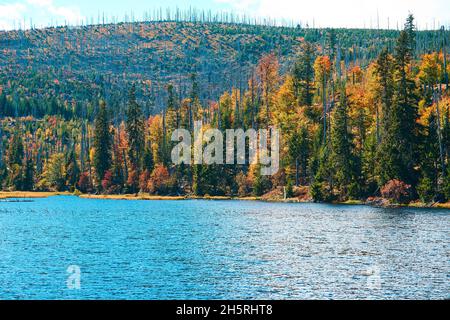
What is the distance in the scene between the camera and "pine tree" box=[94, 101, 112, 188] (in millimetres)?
150250

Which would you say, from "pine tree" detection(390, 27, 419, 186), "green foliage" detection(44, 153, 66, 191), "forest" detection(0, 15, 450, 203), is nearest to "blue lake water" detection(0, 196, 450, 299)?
"pine tree" detection(390, 27, 419, 186)

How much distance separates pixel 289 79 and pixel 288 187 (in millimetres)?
34734

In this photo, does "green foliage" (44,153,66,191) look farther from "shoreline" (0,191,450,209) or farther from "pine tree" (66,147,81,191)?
"shoreline" (0,191,450,209)

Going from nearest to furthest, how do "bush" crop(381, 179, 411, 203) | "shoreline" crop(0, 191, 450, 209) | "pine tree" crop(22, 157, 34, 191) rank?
"shoreline" crop(0, 191, 450, 209) < "bush" crop(381, 179, 411, 203) < "pine tree" crop(22, 157, 34, 191)

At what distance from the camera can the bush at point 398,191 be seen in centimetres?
9894

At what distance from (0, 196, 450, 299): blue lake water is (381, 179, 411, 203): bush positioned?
1190 cm

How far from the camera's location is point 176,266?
4703 centimetres

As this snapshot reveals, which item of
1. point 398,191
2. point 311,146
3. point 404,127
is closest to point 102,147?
point 311,146

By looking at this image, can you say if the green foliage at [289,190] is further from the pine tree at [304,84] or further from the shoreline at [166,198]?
the pine tree at [304,84]

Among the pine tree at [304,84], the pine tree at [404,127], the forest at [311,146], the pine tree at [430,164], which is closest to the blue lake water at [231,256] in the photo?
the pine tree at [430,164]

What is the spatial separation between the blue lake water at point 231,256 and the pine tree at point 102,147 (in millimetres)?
63265

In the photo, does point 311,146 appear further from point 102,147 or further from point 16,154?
point 16,154
